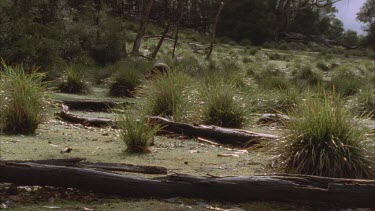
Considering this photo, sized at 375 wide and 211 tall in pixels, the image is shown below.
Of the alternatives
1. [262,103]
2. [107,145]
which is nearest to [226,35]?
[262,103]

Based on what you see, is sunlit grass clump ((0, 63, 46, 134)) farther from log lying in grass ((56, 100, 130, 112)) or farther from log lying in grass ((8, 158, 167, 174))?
log lying in grass ((56, 100, 130, 112))

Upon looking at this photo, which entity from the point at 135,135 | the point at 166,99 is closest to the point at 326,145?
the point at 135,135

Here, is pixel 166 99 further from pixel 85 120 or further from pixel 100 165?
pixel 100 165

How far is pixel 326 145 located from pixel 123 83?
28.4 feet

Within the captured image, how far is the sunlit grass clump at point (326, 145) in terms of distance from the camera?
6426 millimetres

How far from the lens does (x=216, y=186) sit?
5.50 metres

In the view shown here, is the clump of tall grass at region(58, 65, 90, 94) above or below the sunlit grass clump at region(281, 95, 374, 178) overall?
below

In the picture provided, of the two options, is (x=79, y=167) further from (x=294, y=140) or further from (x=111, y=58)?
(x=111, y=58)

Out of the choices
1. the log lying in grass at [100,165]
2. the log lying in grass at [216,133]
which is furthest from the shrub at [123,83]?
the log lying in grass at [100,165]

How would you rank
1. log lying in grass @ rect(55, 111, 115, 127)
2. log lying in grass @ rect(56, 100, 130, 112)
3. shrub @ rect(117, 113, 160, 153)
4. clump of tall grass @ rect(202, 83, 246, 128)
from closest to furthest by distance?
shrub @ rect(117, 113, 160, 153)
log lying in grass @ rect(55, 111, 115, 127)
clump of tall grass @ rect(202, 83, 246, 128)
log lying in grass @ rect(56, 100, 130, 112)

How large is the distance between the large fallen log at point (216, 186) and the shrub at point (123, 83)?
9.02 metres

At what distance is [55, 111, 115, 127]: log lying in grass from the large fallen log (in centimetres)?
413

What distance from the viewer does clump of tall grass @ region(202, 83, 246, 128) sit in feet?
32.3

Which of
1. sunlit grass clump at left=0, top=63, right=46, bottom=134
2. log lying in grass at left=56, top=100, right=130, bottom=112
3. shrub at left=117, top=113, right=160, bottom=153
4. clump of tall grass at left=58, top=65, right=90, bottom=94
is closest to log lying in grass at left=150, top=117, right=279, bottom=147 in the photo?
shrub at left=117, top=113, right=160, bottom=153
